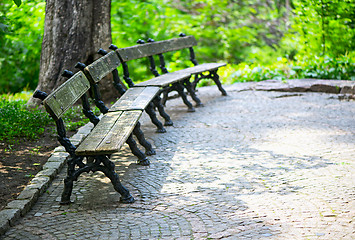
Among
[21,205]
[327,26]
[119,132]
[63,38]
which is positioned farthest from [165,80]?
[327,26]

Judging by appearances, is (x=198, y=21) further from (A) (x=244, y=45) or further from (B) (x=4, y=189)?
(B) (x=4, y=189)

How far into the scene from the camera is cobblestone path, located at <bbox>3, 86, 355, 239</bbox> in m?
3.24

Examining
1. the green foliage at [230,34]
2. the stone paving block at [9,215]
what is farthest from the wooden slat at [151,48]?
the stone paving block at [9,215]

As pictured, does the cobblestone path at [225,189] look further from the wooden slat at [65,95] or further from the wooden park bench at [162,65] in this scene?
the wooden slat at [65,95]

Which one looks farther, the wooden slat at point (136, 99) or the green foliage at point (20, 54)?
the green foliage at point (20, 54)

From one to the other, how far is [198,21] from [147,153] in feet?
31.6

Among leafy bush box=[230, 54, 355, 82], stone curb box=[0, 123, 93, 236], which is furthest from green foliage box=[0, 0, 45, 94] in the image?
stone curb box=[0, 123, 93, 236]

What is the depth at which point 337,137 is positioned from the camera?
5.51 meters

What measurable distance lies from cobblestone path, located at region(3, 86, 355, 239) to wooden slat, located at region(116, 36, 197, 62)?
45.3 inches

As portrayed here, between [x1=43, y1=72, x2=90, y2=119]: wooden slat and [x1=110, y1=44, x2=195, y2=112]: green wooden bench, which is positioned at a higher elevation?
[x1=43, y1=72, x2=90, y2=119]: wooden slat

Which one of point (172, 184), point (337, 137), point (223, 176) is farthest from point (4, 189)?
point (337, 137)

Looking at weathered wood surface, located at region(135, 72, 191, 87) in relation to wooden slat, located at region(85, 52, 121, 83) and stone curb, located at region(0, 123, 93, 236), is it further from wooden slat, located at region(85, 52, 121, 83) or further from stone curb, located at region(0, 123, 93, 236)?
stone curb, located at region(0, 123, 93, 236)

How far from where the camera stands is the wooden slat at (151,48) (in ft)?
20.6

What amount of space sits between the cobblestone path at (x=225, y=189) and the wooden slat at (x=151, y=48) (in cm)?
115
